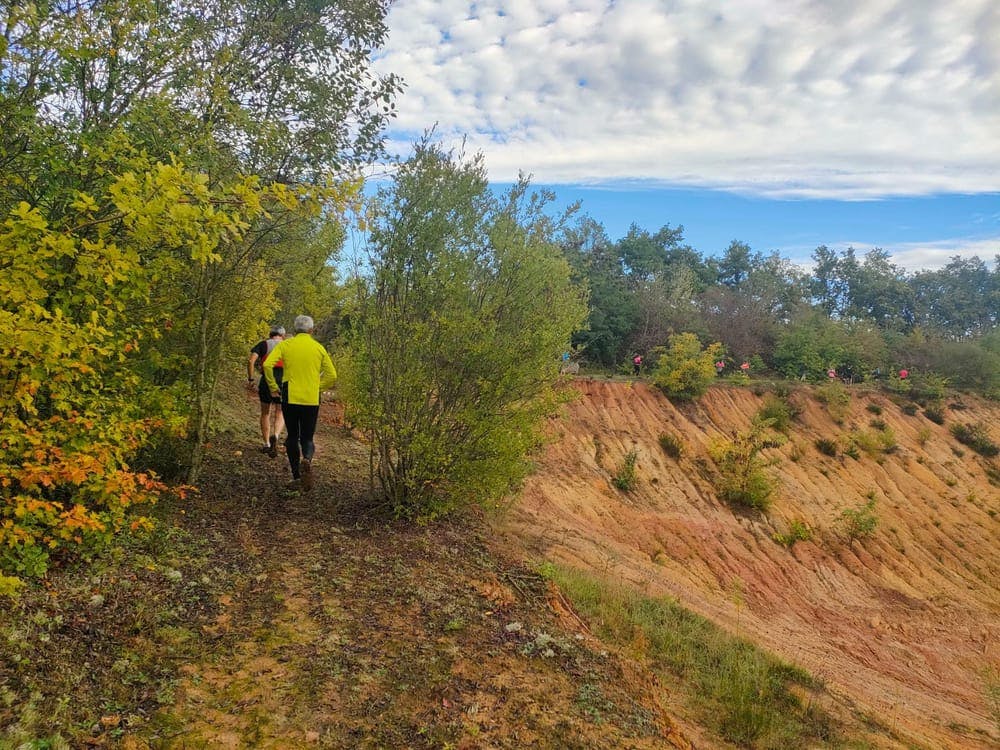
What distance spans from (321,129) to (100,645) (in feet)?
14.2

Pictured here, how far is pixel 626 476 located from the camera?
51.5 feet

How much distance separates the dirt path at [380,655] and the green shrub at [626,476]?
424 inches

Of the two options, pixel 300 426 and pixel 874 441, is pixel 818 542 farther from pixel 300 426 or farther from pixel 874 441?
pixel 300 426

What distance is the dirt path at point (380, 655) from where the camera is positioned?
9.00 feet

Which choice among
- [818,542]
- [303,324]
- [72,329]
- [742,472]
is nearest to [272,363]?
[303,324]

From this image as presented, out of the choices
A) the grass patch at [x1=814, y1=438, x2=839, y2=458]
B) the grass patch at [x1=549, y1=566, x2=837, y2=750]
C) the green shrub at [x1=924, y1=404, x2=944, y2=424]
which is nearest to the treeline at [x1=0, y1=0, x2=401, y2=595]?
the grass patch at [x1=549, y1=566, x2=837, y2=750]

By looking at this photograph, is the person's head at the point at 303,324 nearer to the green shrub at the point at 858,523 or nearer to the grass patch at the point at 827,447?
the green shrub at the point at 858,523

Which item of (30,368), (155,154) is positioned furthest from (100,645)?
(155,154)

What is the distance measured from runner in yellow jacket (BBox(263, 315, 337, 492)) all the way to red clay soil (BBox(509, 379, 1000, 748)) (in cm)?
289

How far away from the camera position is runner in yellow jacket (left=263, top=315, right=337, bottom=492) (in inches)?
217

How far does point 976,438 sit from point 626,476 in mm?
20376

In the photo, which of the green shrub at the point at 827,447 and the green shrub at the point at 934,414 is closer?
the green shrub at the point at 827,447

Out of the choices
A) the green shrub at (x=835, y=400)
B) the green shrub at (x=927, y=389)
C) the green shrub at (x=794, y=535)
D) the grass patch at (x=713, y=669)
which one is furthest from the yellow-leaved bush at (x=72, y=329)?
the green shrub at (x=927, y=389)

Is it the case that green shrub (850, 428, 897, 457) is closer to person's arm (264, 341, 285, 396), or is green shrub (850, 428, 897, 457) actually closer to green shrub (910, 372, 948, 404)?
green shrub (910, 372, 948, 404)
